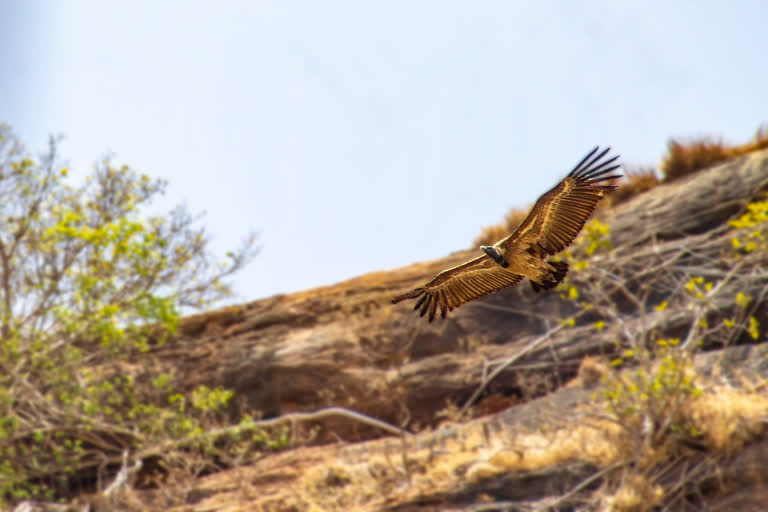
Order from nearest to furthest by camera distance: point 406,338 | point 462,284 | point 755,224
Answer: point 462,284, point 755,224, point 406,338

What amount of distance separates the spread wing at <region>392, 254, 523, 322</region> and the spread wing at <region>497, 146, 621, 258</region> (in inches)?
17.7

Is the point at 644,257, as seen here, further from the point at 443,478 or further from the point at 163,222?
the point at 163,222

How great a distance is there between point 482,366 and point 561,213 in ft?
36.4

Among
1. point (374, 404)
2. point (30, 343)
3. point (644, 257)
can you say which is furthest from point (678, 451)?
point (30, 343)

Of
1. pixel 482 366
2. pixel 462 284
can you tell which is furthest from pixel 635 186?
pixel 462 284

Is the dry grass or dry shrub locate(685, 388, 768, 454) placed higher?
the dry grass

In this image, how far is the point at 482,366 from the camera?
16.3 meters

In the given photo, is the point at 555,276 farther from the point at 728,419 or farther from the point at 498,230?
the point at 498,230

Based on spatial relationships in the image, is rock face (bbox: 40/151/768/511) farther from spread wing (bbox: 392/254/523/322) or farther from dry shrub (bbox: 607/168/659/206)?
spread wing (bbox: 392/254/523/322)

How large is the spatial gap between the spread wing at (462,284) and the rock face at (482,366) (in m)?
5.41

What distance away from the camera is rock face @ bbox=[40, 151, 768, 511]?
38.8 ft

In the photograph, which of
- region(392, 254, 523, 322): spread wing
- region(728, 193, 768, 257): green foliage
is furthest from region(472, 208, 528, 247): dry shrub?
region(392, 254, 523, 322): spread wing

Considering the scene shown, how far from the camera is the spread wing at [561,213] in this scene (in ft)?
17.6

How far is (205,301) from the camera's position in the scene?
1550 cm
